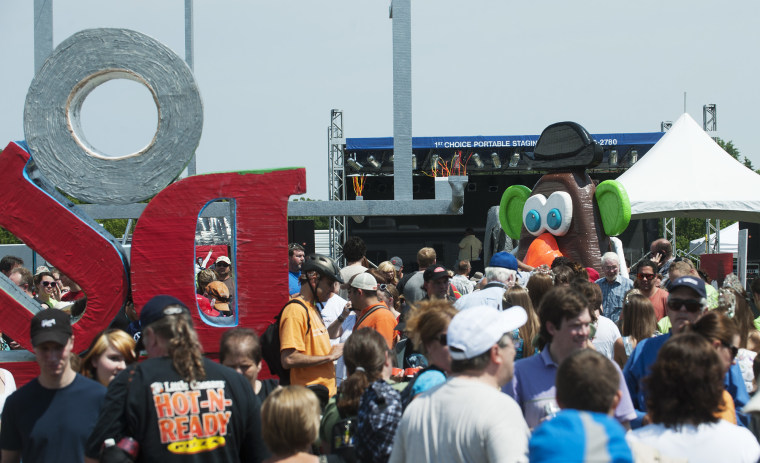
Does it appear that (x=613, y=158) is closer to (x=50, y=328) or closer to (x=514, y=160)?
(x=514, y=160)

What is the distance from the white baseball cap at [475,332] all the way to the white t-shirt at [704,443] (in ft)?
1.73

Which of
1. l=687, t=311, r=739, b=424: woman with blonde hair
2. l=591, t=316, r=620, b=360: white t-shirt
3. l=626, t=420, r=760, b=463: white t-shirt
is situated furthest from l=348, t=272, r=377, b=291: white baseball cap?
l=626, t=420, r=760, b=463: white t-shirt

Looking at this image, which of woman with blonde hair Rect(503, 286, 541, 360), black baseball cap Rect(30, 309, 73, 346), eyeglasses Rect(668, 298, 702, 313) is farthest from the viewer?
woman with blonde hair Rect(503, 286, 541, 360)

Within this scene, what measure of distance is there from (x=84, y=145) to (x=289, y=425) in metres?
3.92

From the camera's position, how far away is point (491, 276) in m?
5.84

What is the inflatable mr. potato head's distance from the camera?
10.8 m

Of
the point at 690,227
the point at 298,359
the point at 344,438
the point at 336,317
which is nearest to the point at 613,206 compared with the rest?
the point at 336,317

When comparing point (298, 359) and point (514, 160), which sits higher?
point (514, 160)

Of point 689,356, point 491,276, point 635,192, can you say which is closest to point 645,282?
point 491,276

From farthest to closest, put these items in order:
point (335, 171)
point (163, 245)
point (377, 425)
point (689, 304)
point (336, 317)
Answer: point (335, 171) → point (336, 317) → point (163, 245) → point (689, 304) → point (377, 425)

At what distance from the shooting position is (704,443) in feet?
8.36

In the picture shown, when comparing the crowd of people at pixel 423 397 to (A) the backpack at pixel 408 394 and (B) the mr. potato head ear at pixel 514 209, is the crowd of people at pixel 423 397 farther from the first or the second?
(B) the mr. potato head ear at pixel 514 209

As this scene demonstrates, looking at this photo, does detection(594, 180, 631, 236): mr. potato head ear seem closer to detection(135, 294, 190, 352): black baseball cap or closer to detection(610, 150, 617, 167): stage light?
detection(135, 294, 190, 352): black baseball cap

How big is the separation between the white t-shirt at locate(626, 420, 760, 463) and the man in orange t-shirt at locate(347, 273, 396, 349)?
2.61m
